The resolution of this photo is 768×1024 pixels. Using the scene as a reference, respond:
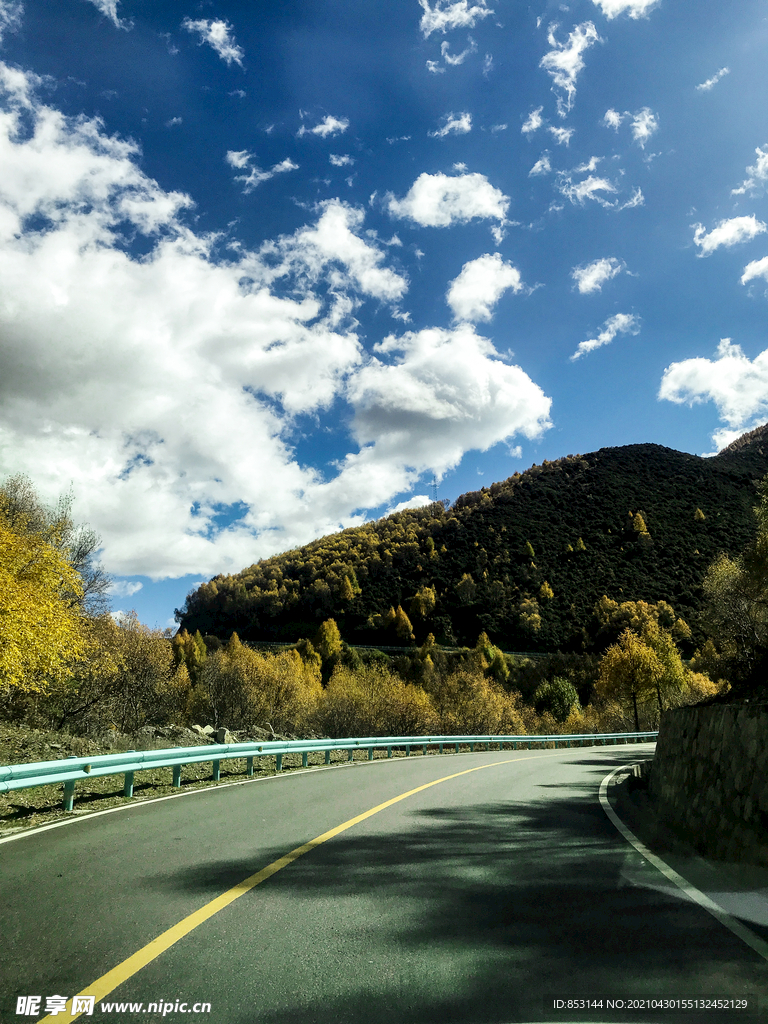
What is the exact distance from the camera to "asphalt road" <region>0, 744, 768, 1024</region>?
3.02 m

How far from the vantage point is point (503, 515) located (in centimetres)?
14888

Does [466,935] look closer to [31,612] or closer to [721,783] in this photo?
[721,783]

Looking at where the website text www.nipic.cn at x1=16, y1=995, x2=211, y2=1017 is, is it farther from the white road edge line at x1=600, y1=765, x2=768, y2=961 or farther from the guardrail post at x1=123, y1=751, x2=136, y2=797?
the guardrail post at x1=123, y1=751, x2=136, y2=797

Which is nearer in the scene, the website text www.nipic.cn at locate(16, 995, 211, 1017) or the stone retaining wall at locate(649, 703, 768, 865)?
the website text www.nipic.cn at locate(16, 995, 211, 1017)

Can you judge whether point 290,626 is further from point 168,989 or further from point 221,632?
point 168,989

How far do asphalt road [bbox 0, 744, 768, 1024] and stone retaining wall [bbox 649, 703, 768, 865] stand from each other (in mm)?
998

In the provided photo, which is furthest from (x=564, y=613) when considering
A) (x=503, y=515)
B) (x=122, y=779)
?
(x=122, y=779)

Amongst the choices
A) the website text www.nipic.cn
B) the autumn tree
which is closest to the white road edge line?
the website text www.nipic.cn

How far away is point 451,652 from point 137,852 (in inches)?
4013

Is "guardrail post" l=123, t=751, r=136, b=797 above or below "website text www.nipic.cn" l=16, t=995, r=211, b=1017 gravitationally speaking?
below

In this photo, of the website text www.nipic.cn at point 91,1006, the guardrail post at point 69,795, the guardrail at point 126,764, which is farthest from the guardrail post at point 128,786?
the website text www.nipic.cn at point 91,1006

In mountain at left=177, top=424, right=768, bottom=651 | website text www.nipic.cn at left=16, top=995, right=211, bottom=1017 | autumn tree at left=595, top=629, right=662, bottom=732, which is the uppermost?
mountain at left=177, top=424, right=768, bottom=651

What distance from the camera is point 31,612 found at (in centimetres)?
1755

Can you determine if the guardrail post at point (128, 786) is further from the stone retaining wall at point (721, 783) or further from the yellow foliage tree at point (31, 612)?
the yellow foliage tree at point (31, 612)
